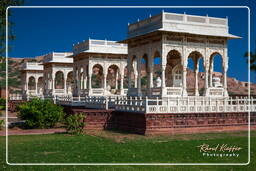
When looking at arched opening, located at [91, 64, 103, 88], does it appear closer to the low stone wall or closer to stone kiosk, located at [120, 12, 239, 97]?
stone kiosk, located at [120, 12, 239, 97]

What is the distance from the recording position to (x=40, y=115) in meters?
18.9

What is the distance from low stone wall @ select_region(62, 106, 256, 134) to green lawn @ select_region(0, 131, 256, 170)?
871mm

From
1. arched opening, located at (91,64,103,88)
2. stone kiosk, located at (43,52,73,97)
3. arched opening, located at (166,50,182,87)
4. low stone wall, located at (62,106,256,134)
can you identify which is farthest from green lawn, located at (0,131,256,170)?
stone kiosk, located at (43,52,73,97)

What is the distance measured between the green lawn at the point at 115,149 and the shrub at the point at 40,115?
3506 mm

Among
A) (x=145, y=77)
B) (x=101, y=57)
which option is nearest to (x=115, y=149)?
(x=101, y=57)

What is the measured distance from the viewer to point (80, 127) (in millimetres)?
16891

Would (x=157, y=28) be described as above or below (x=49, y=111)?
above

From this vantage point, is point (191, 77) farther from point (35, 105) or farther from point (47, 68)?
point (35, 105)

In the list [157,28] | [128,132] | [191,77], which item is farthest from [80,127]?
[191,77]

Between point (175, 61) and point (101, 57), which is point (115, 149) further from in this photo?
point (101, 57)

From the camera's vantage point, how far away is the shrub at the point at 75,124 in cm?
1634

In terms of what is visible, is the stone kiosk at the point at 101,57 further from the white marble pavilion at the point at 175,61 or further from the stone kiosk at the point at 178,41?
the stone kiosk at the point at 178,41

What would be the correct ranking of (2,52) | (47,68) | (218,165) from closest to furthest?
(218,165), (2,52), (47,68)

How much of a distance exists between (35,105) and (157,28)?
7.78 meters
